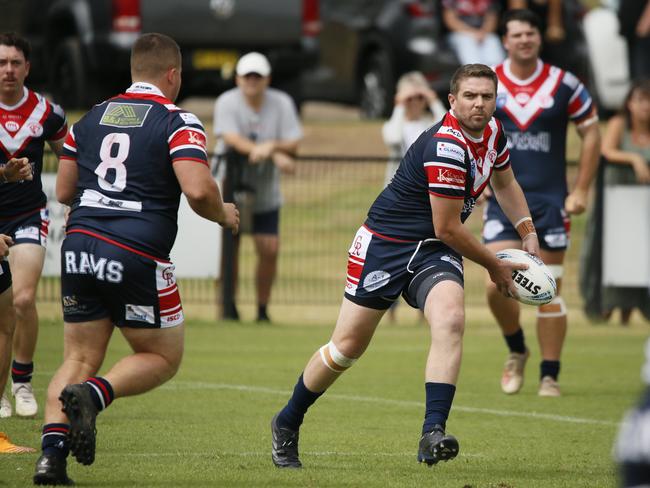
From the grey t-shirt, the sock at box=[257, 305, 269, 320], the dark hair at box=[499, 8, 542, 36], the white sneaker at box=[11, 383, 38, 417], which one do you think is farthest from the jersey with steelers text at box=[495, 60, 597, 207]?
the sock at box=[257, 305, 269, 320]

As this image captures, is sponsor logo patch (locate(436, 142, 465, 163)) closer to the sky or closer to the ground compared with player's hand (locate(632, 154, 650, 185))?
closer to the sky

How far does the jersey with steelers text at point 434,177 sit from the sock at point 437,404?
33.7 inches

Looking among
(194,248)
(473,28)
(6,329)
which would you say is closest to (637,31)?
(473,28)

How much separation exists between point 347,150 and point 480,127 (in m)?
13.2

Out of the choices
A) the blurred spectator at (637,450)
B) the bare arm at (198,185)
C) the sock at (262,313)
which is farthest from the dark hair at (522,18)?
the blurred spectator at (637,450)

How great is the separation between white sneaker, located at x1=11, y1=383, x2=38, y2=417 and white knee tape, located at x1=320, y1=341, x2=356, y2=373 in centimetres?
235

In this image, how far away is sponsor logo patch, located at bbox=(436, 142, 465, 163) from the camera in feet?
24.3

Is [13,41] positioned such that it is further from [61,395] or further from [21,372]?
[61,395]

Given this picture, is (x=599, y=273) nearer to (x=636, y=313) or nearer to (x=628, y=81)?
(x=636, y=313)

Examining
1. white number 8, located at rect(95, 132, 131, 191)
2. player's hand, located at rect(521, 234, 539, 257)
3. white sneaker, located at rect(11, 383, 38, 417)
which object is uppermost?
white number 8, located at rect(95, 132, 131, 191)

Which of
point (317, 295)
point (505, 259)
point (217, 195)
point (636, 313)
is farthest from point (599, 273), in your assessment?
point (217, 195)

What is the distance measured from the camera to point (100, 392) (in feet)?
22.0

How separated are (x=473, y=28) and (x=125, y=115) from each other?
13.5 metres

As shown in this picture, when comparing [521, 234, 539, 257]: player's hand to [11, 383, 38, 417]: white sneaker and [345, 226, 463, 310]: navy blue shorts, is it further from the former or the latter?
[11, 383, 38, 417]: white sneaker
